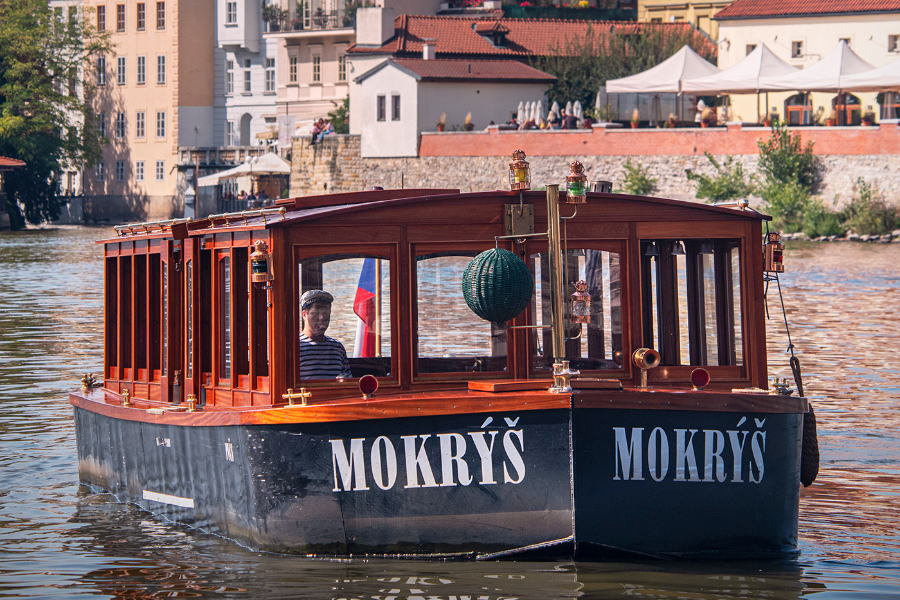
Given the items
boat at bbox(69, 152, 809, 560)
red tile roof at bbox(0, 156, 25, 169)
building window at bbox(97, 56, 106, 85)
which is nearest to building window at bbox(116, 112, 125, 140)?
building window at bbox(97, 56, 106, 85)

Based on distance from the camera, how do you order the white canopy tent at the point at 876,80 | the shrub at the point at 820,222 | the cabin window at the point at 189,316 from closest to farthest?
1. the cabin window at the point at 189,316
2. the white canopy tent at the point at 876,80
3. the shrub at the point at 820,222

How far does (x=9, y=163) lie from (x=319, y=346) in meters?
58.0

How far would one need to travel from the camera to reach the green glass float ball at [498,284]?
8.35 metres

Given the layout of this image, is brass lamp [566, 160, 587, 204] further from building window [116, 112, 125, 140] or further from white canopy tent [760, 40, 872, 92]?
building window [116, 112, 125, 140]

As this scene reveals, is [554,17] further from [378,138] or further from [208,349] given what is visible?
[208,349]

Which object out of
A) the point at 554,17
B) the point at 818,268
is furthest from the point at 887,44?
the point at 818,268

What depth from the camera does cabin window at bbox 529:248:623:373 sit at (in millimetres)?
9000

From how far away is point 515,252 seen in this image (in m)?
8.86

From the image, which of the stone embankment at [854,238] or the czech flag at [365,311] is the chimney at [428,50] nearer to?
the stone embankment at [854,238]

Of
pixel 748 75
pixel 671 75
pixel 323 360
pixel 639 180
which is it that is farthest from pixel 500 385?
pixel 639 180

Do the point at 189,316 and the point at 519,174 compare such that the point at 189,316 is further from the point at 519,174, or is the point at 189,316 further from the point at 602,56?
the point at 602,56

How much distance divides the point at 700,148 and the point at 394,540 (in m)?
44.1

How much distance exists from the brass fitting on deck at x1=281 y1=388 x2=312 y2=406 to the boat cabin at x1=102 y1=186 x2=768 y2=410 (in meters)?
0.02

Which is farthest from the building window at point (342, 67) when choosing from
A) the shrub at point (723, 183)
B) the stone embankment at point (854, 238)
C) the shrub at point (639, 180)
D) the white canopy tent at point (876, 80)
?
the white canopy tent at point (876, 80)
